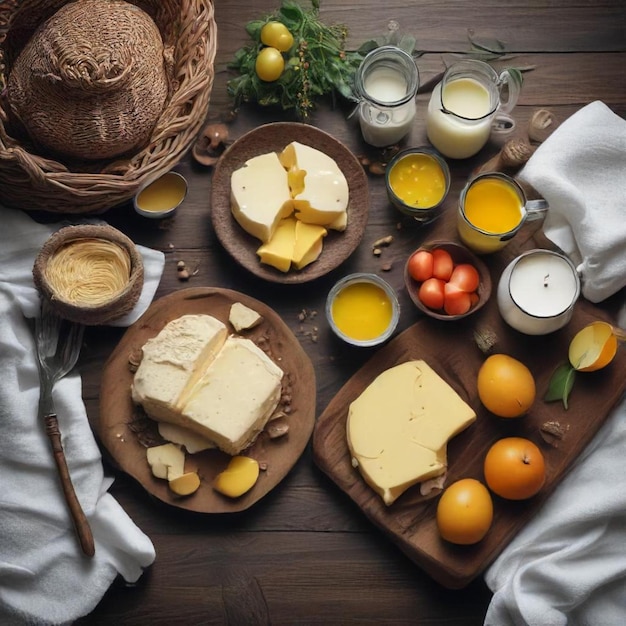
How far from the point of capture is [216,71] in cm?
229

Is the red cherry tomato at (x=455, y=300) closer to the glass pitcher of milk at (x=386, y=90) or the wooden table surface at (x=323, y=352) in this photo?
the wooden table surface at (x=323, y=352)

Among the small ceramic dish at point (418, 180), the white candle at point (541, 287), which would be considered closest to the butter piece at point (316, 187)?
the small ceramic dish at point (418, 180)

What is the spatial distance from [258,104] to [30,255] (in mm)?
731

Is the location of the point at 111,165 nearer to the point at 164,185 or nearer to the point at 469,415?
the point at 164,185

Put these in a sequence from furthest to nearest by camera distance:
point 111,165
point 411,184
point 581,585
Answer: point 411,184 → point 111,165 → point 581,585

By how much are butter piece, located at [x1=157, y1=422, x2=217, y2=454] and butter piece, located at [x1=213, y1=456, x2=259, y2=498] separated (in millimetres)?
72

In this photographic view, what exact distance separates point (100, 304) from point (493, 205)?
1007 millimetres

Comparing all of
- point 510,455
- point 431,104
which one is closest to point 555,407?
point 510,455

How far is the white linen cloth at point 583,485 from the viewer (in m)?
1.94

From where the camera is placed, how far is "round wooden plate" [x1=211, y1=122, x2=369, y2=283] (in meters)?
2.14

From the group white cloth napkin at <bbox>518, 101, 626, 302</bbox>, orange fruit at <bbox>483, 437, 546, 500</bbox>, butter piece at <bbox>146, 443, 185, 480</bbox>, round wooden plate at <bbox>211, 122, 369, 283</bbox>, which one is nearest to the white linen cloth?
white cloth napkin at <bbox>518, 101, 626, 302</bbox>

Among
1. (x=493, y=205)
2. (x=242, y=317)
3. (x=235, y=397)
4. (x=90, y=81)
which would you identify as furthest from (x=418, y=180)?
(x=90, y=81)

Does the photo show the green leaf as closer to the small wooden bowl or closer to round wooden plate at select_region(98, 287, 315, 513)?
round wooden plate at select_region(98, 287, 315, 513)

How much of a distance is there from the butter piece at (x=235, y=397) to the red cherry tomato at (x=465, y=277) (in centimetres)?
50
